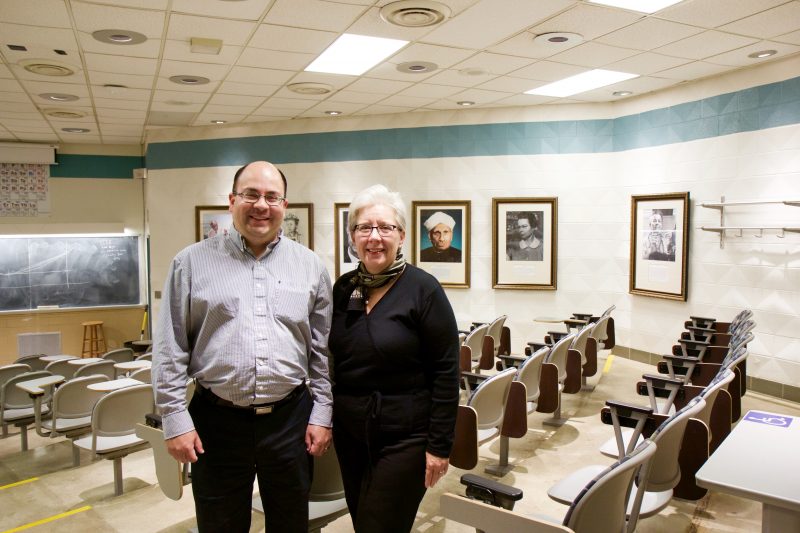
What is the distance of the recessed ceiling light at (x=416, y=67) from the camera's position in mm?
6238

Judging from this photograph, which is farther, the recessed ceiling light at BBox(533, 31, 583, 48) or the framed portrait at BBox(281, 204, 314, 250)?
the framed portrait at BBox(281, 204, 314, 250)

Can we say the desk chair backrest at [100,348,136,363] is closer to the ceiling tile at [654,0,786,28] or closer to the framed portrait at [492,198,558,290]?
the framed portrait at [492,198,558,290]

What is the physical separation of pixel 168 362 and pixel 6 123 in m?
9.79

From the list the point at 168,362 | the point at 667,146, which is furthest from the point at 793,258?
the point at 168,362

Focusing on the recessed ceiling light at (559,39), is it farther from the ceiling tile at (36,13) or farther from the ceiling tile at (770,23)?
the ceiling tile at (36,13)

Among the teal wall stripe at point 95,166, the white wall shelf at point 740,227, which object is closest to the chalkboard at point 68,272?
the teal wall stripe at point 95,166

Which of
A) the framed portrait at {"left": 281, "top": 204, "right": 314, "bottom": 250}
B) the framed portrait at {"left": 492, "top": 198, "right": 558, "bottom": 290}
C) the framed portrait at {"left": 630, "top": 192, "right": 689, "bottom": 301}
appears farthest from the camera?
the framed portrait at {"left": 281, "top": 204, "right": 314, "bottom": 250}

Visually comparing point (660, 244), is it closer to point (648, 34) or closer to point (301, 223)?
point (648, 34)

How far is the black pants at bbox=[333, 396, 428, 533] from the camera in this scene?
1.90 m

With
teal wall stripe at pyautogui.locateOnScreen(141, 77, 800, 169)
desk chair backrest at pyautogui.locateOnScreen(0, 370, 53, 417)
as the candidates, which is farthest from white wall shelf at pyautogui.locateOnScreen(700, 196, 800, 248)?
desk chair backrest at pyautogui.locateOnScreen(0, 370, 53, 417)

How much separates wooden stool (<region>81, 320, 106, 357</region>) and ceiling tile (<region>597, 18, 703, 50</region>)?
10094 millimetres

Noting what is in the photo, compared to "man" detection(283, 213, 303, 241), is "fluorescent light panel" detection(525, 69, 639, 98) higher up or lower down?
higher up

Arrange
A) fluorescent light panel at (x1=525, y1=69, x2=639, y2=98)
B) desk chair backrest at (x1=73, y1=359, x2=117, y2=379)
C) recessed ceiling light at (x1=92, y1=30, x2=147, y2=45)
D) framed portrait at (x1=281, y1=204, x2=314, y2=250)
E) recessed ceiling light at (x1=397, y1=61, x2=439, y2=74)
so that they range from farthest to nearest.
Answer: framed portrait at (x1=281, y1=204, x2=314, y2=250)
fluorescent light panel at (x1=525, y1=69, x2=639, y2=98)
recessed ceiling light at (x1=397, y1=61, x2=439, y2=74)
desk chair backrest at (x1=73, y1=359, x2=117, y2=379)
recessed ceiling light at (x1=92, y1=30, x2=147, y2=45)

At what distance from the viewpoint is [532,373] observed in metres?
4.29
